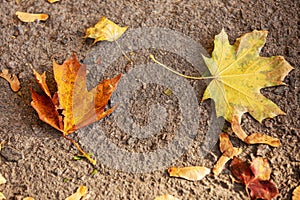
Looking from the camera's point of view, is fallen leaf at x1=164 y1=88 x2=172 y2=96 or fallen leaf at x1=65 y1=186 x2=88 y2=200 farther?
fallen leaf at x1=164 y1=88 x2=172 y2=96

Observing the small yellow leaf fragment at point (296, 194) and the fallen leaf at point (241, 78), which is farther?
the fallen leaf at point (241, 78)

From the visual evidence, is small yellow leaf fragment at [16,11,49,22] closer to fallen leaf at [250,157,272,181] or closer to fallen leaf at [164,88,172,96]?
fallen leaf at [164,88,172,96]

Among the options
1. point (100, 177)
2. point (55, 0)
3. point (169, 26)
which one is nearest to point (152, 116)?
point (100, 177)

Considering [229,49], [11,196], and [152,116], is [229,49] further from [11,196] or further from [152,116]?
[11,196]

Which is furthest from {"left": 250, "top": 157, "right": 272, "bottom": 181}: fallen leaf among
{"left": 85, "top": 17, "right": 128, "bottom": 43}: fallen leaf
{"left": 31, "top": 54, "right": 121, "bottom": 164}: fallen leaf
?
{"left": 85, "top": 17, "right": 128, "bottom": 43}: fallen leaf

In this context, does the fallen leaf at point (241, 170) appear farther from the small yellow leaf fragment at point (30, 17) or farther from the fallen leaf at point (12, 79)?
the small yellow leaf fragment at point (30, 17)

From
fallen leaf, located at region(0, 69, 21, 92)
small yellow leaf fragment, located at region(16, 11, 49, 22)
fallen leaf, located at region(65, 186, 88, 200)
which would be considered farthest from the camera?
small yellow leaf fragment, located at region(16, 11, 49, 22)

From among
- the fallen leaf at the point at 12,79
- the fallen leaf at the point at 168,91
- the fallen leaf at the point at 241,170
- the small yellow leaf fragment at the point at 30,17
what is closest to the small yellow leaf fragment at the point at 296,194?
the fallen leaf at the point at 241,170
